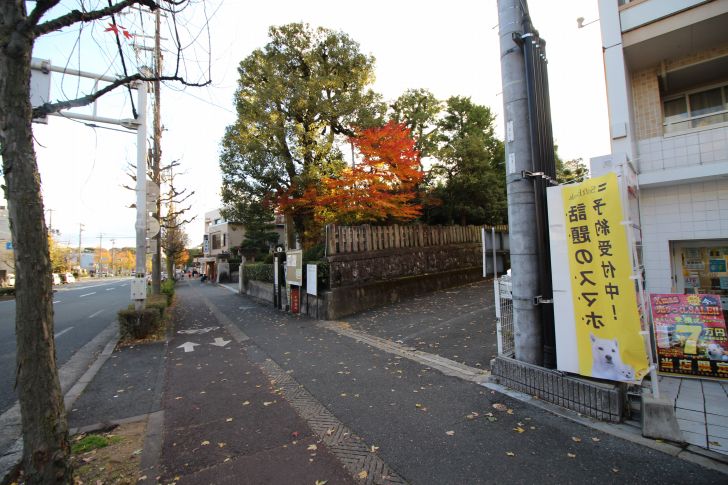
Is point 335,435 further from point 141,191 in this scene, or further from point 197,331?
point 141,191

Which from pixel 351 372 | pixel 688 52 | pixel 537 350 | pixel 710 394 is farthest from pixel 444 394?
pixel 688 52

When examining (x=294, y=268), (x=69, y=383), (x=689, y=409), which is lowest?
(x=69, y=383)

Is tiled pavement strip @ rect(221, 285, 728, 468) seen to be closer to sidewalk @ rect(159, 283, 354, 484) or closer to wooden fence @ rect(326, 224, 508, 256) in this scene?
sidewalk @ rect(159, 283, 354, 484)

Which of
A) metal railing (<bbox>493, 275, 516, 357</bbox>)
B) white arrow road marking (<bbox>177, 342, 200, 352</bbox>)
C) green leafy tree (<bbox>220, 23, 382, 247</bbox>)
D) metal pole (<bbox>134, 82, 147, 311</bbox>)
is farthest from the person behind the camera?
green leafy tree (<bbox>220, 23, 382, 247</bbox>)

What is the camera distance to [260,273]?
19641 mm

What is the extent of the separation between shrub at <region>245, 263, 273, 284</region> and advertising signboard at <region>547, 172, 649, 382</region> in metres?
Result: 15.1

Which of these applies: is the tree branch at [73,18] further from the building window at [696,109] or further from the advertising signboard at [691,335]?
the building window at [696,109]

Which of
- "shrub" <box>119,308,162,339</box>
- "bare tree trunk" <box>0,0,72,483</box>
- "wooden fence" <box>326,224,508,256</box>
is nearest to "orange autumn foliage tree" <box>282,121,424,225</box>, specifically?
"wooden fence" <box>326,224,508,256</box>

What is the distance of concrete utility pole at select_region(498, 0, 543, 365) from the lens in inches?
188

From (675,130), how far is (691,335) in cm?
400

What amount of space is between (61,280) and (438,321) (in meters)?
58.0

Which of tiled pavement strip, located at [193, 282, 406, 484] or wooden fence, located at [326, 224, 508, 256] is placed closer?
tiled pavement strip, located at [193, 282, 406, 484]

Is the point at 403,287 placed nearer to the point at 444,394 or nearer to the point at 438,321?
the point at 438,321

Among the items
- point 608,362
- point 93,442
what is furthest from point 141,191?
point 608,362
